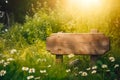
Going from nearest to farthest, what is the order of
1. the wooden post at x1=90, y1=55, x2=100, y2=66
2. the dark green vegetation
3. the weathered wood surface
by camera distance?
the dark green vegetation, the weathered wood surface, the wooden post at x1=90, y1=55, x2=100, y2=66

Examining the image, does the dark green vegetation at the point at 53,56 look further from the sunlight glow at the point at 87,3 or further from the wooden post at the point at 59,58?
the sunlight glow at the point at 87,3

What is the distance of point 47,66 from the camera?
8.16m

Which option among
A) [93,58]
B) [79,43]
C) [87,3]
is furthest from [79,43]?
[87,3]

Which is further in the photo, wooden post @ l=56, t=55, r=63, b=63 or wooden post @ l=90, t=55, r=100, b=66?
wooden post @ l=56, t=55, r=63, b=63

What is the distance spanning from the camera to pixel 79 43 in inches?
333

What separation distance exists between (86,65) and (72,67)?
284 mm

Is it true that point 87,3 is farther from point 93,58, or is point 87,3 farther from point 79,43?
point 93,58

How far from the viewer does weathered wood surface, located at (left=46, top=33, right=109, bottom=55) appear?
26.8 ft

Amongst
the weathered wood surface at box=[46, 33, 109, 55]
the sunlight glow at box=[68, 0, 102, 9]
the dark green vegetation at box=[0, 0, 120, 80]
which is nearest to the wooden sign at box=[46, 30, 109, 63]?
the weathered wood surface at box=[46, 33, 109, 55]

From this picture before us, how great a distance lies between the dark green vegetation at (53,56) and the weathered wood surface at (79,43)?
23cm

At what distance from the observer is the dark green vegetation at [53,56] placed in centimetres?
755

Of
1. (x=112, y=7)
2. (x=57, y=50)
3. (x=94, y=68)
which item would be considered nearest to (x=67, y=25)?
(x=112, y=7)

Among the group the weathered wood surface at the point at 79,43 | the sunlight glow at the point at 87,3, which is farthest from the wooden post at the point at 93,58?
the sunlight glow at the point at 87,3

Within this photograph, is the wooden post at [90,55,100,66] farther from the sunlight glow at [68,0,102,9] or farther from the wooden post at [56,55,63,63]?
the sunlight glow at [68,0,102,9]
